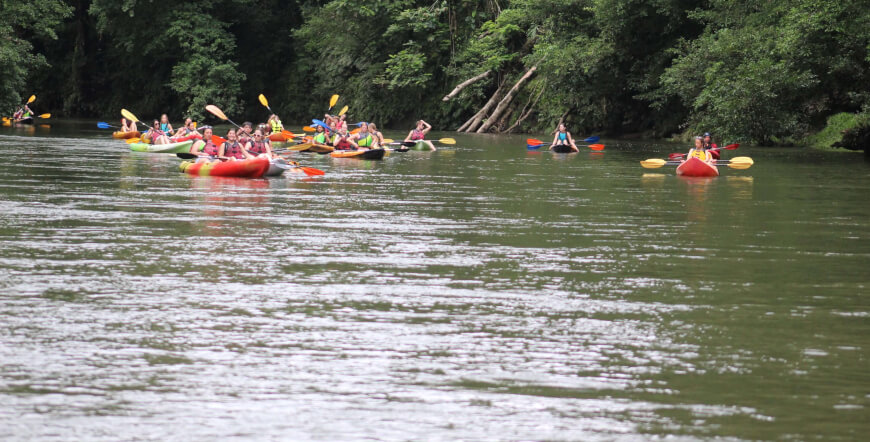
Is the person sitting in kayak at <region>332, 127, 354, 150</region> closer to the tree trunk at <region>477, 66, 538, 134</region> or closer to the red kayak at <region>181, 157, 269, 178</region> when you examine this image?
the red kayak at <region>181, 157, 269, 178</region>

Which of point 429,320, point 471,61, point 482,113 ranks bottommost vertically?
point 429,320

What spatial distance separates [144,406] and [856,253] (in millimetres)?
7256

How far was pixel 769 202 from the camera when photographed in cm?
1488

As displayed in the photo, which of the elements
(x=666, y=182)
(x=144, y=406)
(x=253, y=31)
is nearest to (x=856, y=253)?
(x=144, y=406)

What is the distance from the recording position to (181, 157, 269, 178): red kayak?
1762 cm

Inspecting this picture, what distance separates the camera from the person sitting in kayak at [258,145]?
19.3 meters

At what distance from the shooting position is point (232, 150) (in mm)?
19234

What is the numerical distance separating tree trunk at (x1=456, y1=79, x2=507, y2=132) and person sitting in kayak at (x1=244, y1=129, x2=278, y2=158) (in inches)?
933

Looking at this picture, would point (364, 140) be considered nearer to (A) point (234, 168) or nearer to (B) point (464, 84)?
(A) point (234, 168)

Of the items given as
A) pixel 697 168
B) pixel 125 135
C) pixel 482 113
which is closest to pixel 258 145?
pixel 697 168

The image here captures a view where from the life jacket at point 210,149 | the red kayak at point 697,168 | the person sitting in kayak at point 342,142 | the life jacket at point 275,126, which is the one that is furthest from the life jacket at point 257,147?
the life jacket at point 275,126

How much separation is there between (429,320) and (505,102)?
116ft

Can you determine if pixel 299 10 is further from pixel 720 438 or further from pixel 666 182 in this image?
pixel 720 438

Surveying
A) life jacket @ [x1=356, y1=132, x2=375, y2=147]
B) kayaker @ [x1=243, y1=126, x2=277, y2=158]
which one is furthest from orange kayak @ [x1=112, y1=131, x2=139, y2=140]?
kayaker @ [x1=243, y1=126, x2=277, y2=158]
